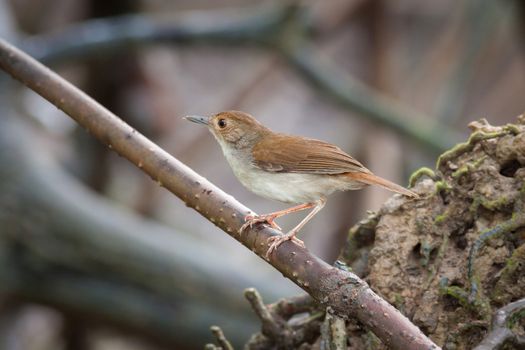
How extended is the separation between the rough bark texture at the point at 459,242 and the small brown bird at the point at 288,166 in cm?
40

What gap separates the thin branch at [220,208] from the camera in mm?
2463

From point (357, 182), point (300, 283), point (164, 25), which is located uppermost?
point (164, 25)

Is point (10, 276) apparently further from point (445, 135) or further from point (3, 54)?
point (445, 135)

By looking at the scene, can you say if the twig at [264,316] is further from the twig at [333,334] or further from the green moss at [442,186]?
the green moss at [442,186]

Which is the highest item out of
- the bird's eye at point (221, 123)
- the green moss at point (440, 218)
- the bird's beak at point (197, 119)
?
the bird's eye at point (221, 123)

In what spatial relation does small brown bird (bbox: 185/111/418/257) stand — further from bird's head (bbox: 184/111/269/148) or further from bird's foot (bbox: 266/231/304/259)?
bird's foot (bbox: 266/231/304/259)

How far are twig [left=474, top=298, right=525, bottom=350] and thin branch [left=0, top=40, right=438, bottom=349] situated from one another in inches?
9.5

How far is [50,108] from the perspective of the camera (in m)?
9.19

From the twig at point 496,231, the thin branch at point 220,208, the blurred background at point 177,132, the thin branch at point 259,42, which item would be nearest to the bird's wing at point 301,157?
the thin branch at point 220,208

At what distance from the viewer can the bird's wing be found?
11.9 feet

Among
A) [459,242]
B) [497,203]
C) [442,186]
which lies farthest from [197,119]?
[497,203]

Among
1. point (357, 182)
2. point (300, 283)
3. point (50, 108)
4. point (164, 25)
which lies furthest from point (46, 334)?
point (300, 283)

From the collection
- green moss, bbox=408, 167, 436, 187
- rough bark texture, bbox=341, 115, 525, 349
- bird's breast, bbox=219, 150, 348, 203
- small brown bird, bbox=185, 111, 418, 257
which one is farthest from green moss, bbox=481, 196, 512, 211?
bird's breast, bbox=219, 150, 348, 203

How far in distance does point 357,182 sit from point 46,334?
665 cm
